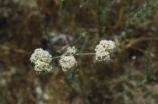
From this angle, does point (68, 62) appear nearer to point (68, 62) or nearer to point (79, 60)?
point (68, 62)

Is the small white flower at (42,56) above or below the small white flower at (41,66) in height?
above

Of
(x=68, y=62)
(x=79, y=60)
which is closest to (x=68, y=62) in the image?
(x=68, y=62)

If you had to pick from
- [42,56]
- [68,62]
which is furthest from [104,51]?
[42,56]

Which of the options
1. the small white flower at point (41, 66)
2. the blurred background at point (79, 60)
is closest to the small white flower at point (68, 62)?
the small white flower at point (41, 66)

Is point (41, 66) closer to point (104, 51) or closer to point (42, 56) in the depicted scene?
point (42, 56)

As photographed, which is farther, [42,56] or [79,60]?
[79,60]

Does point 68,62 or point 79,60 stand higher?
point 79,60

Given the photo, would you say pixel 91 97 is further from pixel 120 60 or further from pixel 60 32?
pixel 60 32

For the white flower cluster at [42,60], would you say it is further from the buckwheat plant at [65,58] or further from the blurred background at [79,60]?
the blurred background at [79,60]

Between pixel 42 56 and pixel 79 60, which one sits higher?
pixel 79 60

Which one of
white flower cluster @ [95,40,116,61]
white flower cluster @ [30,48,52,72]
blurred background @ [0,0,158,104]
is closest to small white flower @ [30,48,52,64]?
white flower cluster @ [30,48,52,72]
